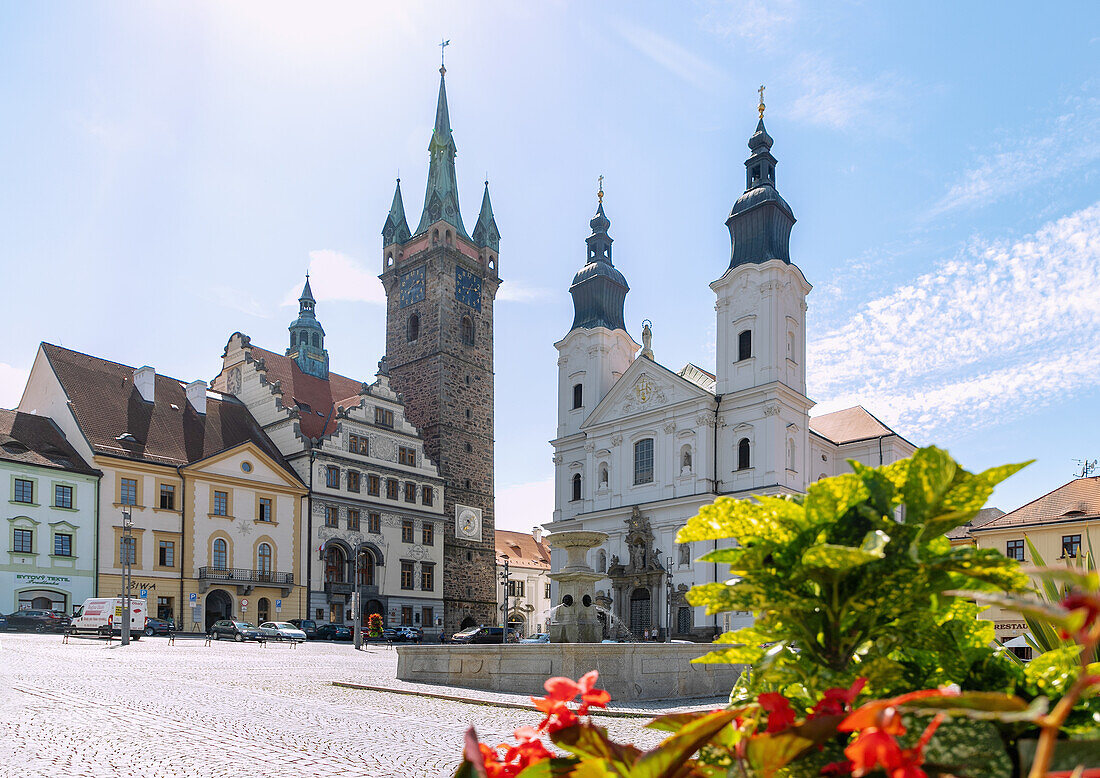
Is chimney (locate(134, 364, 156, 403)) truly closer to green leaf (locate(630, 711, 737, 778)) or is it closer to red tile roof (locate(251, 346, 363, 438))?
red tile roof (locate(251, 346, 363, 438))

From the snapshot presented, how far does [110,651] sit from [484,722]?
56.3ft

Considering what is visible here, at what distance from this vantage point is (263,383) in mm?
49250

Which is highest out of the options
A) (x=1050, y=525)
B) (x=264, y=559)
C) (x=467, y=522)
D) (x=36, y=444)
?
(x=36, y=444)

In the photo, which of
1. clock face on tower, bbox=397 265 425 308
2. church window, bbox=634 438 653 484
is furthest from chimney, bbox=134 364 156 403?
church window, bbox=634 438 653 484

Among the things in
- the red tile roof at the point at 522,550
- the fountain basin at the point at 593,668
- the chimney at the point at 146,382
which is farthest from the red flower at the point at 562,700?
the red tile roof at the point at 522,550

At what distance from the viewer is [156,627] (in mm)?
35219

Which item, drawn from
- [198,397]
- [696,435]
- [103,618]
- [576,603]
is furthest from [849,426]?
[103,618]

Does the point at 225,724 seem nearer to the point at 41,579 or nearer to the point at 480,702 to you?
the point at 480,702

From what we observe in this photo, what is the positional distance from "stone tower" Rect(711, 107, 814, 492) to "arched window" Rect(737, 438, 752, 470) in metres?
0.05

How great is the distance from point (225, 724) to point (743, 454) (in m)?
34.2

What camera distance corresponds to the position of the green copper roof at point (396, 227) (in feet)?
204

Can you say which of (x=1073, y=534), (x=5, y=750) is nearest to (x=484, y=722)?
(x=5, y=750)

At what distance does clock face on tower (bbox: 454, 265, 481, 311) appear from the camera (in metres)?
58.2

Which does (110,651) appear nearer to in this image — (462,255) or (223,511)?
(223,511)
